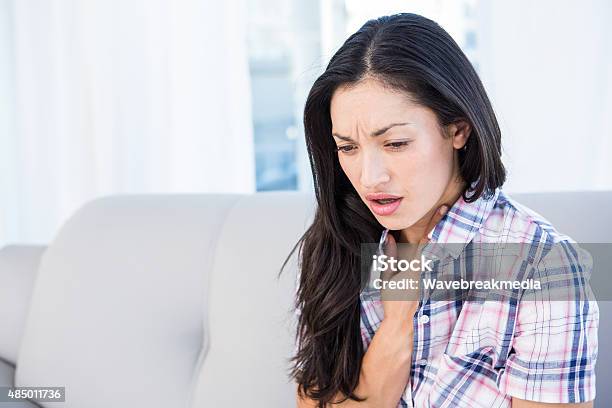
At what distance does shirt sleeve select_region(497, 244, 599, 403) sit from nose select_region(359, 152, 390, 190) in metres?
0.25

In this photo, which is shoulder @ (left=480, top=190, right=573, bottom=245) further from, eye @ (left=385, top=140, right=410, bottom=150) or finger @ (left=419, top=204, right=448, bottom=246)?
eye @ (left=385, top=140, right=410, bottom=150)

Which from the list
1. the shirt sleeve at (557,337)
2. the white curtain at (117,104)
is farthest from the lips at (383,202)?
the white curtain at (117,104)

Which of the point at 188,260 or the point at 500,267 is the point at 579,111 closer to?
the point at 500,267

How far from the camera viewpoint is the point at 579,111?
1737 millimetres

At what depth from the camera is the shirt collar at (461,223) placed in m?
1.02

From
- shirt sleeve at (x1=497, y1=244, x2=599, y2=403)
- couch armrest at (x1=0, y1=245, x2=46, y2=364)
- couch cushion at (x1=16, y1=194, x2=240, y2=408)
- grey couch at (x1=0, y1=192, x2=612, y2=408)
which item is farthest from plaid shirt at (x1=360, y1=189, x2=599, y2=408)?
couch armrest at (x1=0, y1=245, x2=46, y2=364)

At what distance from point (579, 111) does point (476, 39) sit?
0.35m

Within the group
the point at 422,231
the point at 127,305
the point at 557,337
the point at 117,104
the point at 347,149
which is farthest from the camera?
the point at 117,104

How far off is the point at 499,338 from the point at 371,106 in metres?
0.38

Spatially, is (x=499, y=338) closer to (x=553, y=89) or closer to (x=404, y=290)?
(x=404, y=290)

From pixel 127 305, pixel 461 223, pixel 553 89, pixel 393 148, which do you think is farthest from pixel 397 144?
pixel 553 89

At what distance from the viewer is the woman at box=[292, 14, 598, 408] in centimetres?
92

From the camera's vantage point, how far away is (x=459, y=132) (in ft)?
3.20

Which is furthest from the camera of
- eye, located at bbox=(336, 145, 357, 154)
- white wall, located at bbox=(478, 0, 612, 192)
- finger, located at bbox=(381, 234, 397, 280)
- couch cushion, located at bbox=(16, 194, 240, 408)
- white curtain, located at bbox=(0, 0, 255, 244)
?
white curtain, located at bbox=(0, 0, 255, 244)
